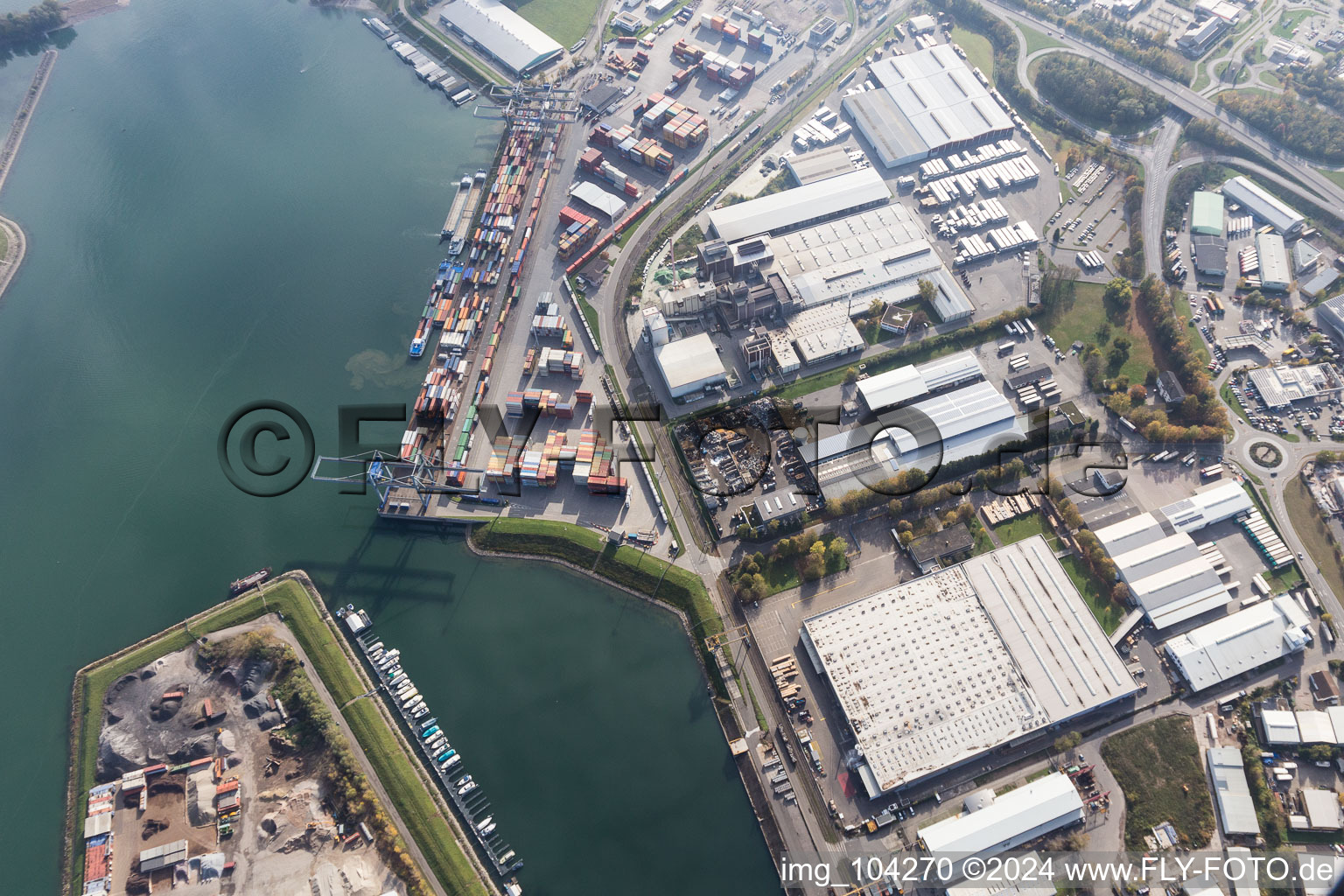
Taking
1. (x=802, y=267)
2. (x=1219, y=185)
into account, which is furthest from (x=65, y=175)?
(x=1219, y=185)

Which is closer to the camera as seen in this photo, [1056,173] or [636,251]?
[636,251]

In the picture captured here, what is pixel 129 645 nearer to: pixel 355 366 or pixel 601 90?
pixel 355 366

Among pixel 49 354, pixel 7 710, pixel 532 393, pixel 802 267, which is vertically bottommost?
pixel 7 710

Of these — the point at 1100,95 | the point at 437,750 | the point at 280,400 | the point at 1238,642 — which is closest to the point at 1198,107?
the point at 1100,95

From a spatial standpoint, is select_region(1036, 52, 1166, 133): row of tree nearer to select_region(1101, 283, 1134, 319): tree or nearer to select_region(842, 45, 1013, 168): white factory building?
select_region(842, 45, 1013, 168): white factory building

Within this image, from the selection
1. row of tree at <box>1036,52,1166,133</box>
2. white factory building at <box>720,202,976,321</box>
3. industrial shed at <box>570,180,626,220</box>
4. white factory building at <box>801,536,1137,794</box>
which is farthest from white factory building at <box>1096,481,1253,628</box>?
industrial shed at <box>570,180,626,220</box>

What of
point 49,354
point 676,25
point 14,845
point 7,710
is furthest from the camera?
point 676,25
